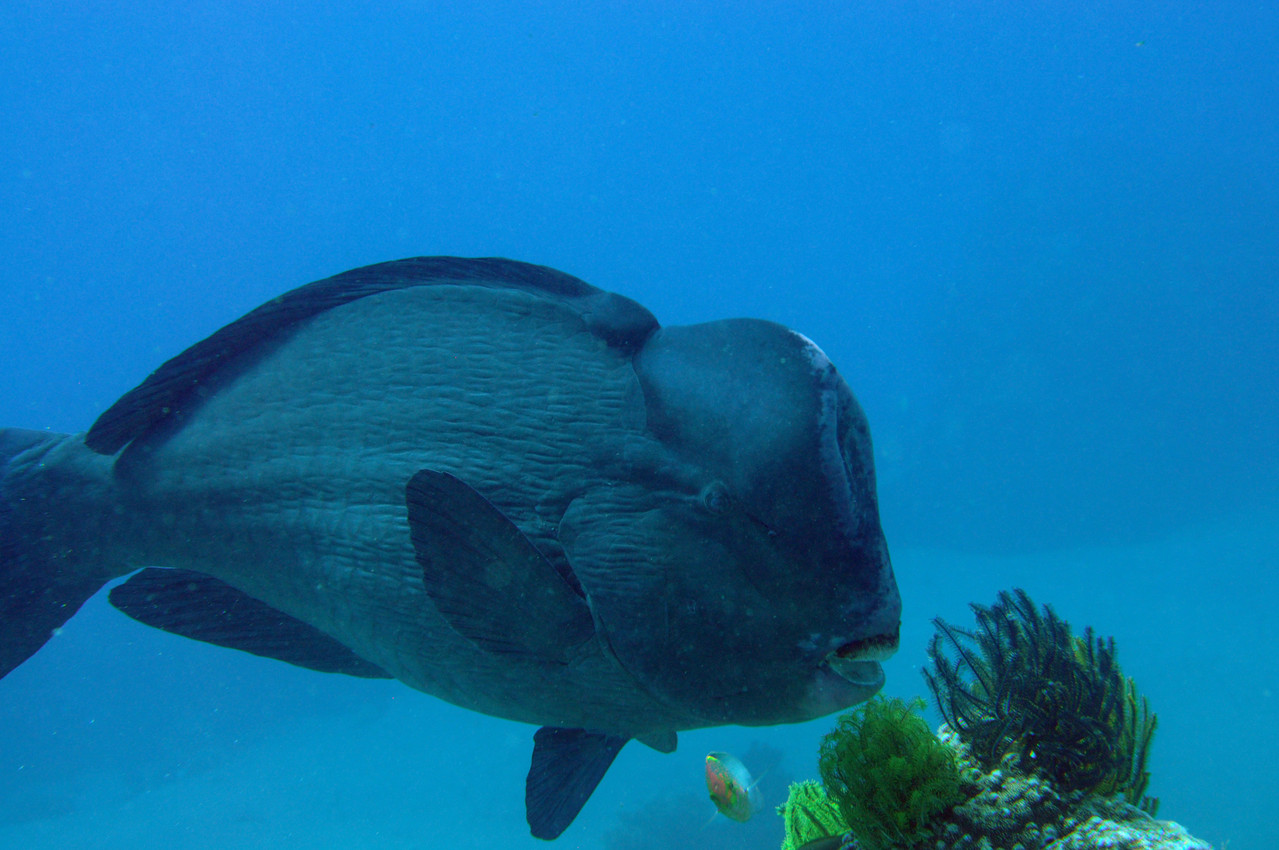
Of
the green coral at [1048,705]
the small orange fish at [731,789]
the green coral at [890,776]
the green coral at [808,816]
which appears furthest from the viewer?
the small orange fish at [731,789]

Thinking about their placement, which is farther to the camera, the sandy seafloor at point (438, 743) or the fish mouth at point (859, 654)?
the sandy seafloor at point (438, 743)

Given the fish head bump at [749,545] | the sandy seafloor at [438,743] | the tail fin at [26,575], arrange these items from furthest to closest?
the sandy seafloor at [438,743]
the tail fin at [26,575]
the fish head bump at [749,545]

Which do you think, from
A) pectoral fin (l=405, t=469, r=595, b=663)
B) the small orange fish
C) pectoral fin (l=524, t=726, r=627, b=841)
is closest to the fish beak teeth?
pectoral fin (l=405, t=469, r=595, b=663)

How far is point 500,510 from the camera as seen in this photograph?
140cm

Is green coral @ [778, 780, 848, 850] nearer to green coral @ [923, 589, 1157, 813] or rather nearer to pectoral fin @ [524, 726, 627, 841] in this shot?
green coral @ [923, 589, 1157, 813]

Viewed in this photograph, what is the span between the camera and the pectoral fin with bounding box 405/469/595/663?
4.16 feet

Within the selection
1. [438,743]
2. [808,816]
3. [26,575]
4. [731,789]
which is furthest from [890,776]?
[438,743]

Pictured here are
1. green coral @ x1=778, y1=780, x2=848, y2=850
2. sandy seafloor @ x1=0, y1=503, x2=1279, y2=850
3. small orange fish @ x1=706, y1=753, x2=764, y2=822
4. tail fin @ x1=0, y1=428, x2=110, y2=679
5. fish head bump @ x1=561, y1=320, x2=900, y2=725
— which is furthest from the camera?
sandy seafloor @ x1=0, y1=503, x2=1279, y2=850

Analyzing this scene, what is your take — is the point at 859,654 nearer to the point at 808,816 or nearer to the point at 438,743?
the point at 808,816

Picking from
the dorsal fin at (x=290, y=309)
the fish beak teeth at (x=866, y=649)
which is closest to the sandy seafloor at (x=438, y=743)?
the fish beak teeth at (x=866, y=649)

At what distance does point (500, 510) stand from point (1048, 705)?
93.1 inches

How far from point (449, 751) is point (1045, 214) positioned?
5066 cm

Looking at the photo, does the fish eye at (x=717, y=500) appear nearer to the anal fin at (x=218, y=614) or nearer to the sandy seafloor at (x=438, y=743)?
the anal fin at (x=218, y=614)

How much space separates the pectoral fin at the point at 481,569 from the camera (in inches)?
49.9
